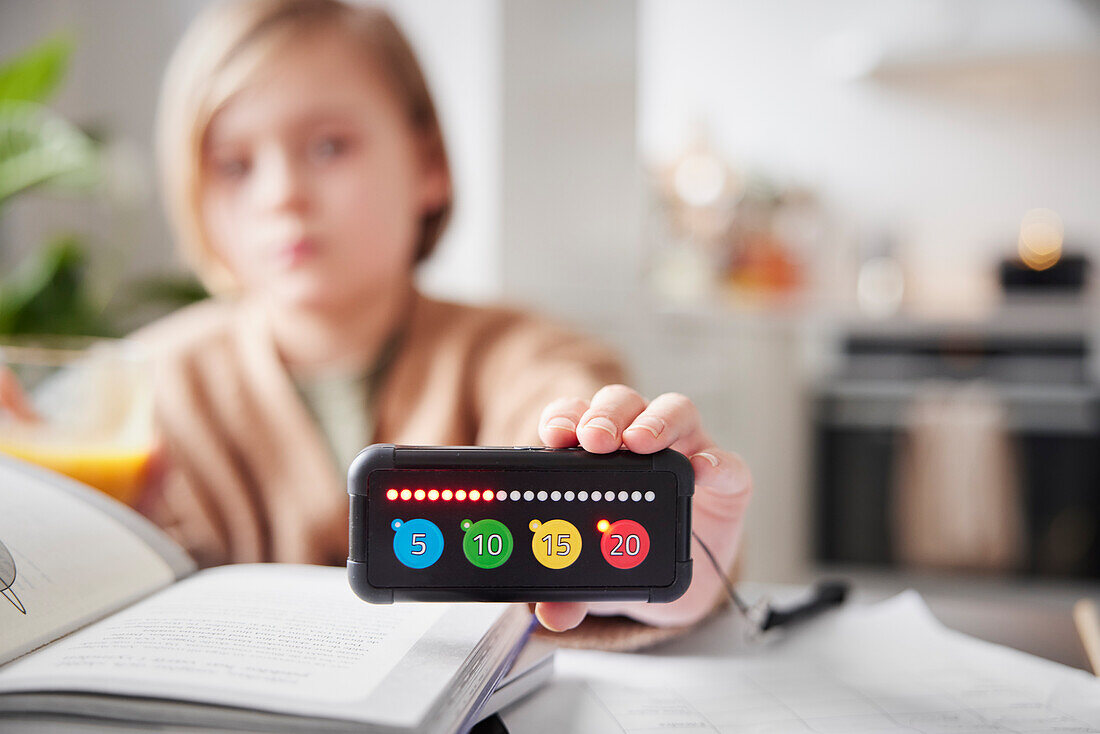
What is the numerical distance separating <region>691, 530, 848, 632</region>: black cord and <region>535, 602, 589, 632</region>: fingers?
0.28 feet

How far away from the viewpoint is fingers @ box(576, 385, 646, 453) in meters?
0.35

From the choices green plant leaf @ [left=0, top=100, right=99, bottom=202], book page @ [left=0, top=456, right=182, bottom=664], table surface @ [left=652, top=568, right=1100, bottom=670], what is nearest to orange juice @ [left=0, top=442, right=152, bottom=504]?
book page @ [left=0, top=456, right=182, bottom=664]

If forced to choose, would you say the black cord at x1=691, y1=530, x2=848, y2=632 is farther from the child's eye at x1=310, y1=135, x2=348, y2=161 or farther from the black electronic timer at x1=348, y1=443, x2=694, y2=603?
the child's eye at x1=310, y1=135, x2=348, y2=161

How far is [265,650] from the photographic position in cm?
32

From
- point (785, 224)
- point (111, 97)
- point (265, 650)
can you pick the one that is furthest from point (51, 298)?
point (785, 224)

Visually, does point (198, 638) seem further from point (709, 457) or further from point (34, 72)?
point (34, 72)

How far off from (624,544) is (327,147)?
0.61 metres

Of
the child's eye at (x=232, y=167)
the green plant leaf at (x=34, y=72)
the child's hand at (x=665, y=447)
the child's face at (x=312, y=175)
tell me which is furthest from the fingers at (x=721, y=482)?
the green plant leaf at (x=34, y=72)

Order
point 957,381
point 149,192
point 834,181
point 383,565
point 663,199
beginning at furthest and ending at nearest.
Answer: point 834,181, point 663,199, point 957,381, point 149,192, point 383,565

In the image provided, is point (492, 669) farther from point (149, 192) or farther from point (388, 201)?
point (149, 192)

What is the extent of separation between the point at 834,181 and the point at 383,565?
2639 millimetres

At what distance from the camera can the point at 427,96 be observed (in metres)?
0.93

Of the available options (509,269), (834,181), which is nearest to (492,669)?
(509,269)

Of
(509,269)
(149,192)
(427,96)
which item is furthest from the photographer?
(149,192)
